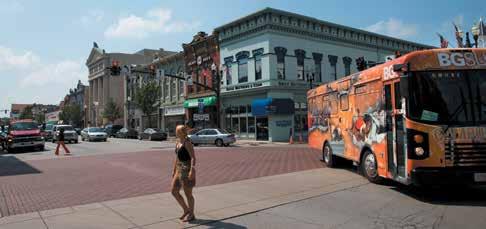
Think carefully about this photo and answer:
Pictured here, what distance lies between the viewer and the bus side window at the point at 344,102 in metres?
12.0

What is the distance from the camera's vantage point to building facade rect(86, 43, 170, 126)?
80688 millimetres

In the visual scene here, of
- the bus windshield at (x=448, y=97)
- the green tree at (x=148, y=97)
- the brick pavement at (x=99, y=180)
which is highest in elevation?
the green tree at (x=148, y=97)

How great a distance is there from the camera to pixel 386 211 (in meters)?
7.40

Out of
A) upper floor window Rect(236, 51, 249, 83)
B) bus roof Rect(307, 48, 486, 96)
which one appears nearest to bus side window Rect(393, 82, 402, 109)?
bus roof Rect(307, 48, 486, 96)

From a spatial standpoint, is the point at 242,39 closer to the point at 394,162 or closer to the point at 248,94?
the point at 248,94

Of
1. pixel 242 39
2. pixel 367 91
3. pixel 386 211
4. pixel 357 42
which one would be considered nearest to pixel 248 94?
pixel 242 39

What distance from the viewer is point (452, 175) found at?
7.65 m

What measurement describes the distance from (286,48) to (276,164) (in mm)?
20325

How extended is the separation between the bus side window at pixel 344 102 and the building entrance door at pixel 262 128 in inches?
832

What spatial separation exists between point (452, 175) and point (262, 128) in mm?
26640

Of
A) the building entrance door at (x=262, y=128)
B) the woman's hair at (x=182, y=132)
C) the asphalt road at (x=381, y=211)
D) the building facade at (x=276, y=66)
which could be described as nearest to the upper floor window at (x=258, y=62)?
the building facade at (x=276, y=66)

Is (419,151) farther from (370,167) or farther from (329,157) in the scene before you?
(329,157)

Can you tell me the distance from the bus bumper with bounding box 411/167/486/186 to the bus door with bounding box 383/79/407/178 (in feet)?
1.77

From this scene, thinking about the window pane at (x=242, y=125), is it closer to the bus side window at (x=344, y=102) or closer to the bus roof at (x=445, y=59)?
the bus side window at (x=344, y=102)
